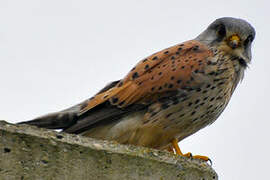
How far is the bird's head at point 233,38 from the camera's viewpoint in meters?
5.57

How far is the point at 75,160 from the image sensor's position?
8.46ft

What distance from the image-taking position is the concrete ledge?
244 cm

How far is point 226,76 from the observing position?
519cm

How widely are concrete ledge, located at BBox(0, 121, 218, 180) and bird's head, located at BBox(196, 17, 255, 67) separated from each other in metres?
2.87

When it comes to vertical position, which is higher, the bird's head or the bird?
the bird's head

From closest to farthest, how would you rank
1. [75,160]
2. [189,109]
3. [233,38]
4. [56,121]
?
[75,160]
[56,121]
[189,109]
[233,38]

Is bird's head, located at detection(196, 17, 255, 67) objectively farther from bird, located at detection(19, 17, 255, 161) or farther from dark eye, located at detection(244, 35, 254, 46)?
bird, located at detection(19, 17, 255, 161)

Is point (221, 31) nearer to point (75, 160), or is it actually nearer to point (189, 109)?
point (189, 109)

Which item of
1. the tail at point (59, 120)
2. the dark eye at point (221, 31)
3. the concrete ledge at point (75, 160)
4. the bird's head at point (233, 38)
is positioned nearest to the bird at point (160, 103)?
the tail at point (59, 120)

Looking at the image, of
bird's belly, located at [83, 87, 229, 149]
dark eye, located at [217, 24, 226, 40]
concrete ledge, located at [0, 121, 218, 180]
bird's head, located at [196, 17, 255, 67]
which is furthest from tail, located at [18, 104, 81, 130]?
concrete ledge, located at [0, 121, 218, 180]

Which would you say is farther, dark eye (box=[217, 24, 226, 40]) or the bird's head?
dark eye (box=[217, 24, 226, 40])

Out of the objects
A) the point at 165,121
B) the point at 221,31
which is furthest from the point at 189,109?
the point at 221,31

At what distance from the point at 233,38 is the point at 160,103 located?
124 centimetres

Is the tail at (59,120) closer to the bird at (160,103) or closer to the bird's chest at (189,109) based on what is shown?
the bird at (160,103)
